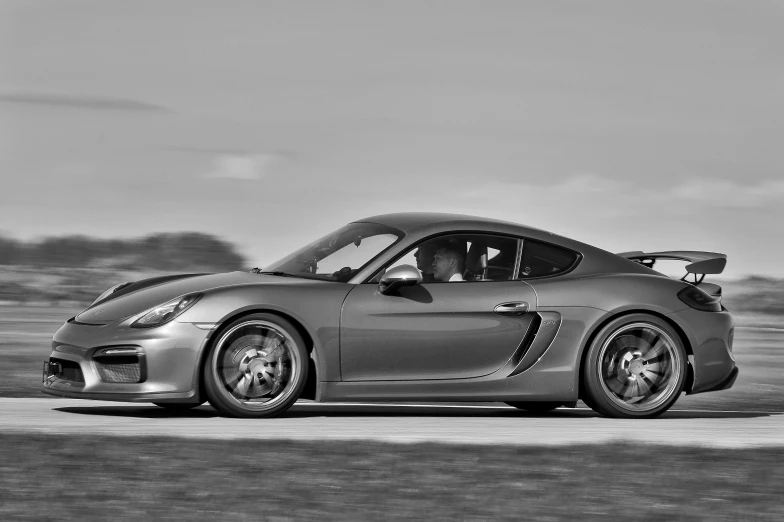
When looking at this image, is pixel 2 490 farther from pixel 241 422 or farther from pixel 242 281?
pixel 242 281

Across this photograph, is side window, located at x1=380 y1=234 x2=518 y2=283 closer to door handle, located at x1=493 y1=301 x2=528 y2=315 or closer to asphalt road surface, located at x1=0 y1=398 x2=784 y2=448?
door handle, located at x1=493 y1=301 x2=528 y2=315

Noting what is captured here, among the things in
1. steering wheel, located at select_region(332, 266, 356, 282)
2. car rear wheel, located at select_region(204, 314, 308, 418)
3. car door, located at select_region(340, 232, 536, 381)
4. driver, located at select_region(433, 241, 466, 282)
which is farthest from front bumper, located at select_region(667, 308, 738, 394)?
car rear wheel, located at select_region(204, 314, 308, 418)

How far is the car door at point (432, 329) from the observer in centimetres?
814

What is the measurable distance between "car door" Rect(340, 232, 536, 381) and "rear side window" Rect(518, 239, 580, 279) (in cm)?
29

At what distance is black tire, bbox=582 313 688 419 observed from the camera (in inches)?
343

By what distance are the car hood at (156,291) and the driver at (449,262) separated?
0.90 m

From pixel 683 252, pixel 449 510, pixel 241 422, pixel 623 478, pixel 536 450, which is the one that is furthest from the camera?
pixel 683 252

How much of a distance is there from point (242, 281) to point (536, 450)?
2.53 meters

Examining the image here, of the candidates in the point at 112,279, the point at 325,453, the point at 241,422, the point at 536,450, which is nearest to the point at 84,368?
the point at 241,422

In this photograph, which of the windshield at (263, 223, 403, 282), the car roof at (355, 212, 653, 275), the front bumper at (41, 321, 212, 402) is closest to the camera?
the front bumper at (41, 321, 212, 402)

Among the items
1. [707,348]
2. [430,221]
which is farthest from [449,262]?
[707,348]

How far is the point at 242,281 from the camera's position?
826 cm

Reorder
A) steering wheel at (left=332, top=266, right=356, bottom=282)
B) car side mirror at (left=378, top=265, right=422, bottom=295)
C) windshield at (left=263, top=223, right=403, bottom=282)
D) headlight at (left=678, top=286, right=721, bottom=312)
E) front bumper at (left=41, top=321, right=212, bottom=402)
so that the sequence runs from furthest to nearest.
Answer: headlight at (left=678, top=286, right=721, bottom=312) < windshield at (left=263, top=223, right=403, bottom=282) < steering wheel at (left=332, top=266, right=356, bottom=282) < car side mirror at (left=378, top=265, right=422, bottom=295) < front bumper at (left=41, top=321, right=212, bottom=402)

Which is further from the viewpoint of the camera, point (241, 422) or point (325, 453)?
point (241, 422)
